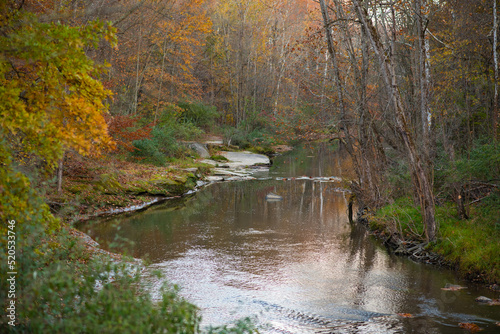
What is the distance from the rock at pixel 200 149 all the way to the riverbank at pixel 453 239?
14.0 metres

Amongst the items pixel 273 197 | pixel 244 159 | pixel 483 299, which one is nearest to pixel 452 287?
pixel 483 299

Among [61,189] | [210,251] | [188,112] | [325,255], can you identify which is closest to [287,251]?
[325,255]

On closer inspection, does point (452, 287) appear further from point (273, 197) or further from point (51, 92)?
point (273, 197)

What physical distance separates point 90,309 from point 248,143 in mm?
27650

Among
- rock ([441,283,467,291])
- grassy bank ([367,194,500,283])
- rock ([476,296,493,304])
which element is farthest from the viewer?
grassy bank ([367,194,500,283])

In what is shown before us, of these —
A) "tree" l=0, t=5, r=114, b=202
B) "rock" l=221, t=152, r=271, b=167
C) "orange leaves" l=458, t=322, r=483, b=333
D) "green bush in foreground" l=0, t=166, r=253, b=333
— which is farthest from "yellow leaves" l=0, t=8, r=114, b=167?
"rock" l=221, t=152, r=271, b=167

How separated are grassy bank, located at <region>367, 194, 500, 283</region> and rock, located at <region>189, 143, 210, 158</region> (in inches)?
558

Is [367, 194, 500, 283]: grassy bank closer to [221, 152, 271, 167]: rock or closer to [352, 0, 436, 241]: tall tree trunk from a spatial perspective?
[352, 0, 436, 241]: tall tree trunk

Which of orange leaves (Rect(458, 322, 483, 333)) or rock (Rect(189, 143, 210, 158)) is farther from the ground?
rock (Rect(189, 143, 210, 158))

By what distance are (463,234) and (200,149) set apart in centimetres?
1718

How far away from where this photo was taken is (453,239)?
896 centimetres

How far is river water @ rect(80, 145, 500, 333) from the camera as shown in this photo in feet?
21.0

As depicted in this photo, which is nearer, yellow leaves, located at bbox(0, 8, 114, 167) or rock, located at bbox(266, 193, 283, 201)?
yellow leaves, located at bbox(0, 8, 114, 167)

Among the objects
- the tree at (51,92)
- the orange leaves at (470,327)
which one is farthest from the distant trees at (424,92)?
the tree at (51,92)
